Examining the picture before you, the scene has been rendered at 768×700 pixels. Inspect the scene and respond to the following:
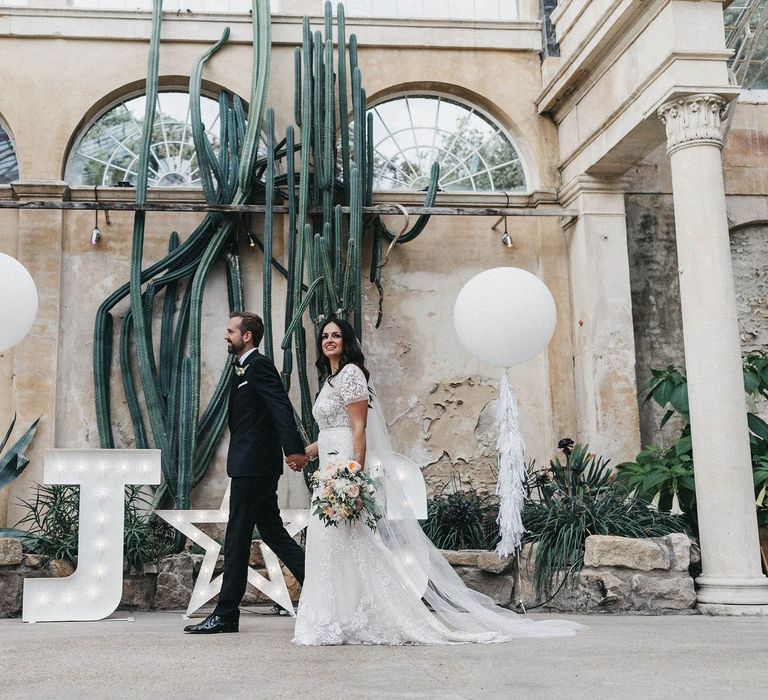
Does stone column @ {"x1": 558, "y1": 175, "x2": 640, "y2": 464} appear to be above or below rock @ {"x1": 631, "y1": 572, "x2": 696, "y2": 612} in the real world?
above

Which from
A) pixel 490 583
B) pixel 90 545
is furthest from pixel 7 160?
pixel 490 583

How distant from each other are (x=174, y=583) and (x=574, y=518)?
3.14 meters

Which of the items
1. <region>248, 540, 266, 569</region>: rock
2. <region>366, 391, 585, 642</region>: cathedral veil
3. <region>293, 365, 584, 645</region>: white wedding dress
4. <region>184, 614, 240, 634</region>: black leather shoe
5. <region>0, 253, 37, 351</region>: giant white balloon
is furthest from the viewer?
<region>248, 540, 266, 569</region>: rock

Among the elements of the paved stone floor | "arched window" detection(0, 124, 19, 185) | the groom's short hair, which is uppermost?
"arched window" detection(0, 124, 19, 185)

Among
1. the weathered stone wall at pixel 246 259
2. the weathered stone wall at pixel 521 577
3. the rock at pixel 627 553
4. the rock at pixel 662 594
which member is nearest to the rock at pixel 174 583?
the weathered stone wall at pixel 521 577

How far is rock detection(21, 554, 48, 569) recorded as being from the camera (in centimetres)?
684

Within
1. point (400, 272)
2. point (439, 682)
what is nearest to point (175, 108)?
point (400, 272)

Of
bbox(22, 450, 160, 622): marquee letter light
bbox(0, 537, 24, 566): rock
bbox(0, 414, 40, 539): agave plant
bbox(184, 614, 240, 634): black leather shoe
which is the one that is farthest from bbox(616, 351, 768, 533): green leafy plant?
bbox(0, 414, 40, 539): agave plant

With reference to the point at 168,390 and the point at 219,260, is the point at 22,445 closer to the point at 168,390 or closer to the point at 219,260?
the point at 168,390

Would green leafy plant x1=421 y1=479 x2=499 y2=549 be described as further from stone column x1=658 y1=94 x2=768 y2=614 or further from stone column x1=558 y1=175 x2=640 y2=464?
stone column x1=658 y1=94 x2=768 y2=614

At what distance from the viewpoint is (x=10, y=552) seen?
267 inches

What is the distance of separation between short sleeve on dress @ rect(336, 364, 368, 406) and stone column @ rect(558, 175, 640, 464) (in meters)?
3.82

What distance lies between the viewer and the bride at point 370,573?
489cm

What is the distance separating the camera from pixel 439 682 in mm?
3561
